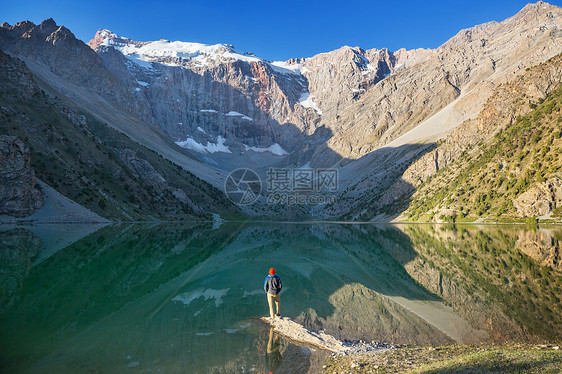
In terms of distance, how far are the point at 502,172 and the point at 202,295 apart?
75.1 metres

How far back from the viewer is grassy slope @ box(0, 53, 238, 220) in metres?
66.6

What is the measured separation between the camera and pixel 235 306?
16.4 metres

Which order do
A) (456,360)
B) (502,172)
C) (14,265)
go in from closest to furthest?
(456,360)
(14,265)
(502,172)

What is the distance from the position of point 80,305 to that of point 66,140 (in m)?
73.8

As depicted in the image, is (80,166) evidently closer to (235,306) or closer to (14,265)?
(14,265)

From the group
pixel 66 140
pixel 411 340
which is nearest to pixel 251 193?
pixel 66 140

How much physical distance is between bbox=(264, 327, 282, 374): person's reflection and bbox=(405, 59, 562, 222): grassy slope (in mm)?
62077

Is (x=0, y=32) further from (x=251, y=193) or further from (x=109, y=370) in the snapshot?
(x=109, y=370)

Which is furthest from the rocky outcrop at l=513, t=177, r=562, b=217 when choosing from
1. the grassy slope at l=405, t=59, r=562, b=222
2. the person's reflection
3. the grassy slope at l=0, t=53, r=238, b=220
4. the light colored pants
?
the grassy slope at l=0, t=53, r=238, b=220

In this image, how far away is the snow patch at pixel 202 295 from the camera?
17033 millimetres

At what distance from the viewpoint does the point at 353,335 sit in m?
13.4

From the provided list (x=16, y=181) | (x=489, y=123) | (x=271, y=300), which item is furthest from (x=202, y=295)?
(x=489, y=123)

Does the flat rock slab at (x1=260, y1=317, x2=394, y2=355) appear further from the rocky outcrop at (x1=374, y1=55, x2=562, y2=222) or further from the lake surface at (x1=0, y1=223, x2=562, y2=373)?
the rocky outcrop at (x1=374, y1=55, x2=562, y2=222)

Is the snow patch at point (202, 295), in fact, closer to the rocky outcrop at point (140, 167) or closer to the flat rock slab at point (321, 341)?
the flat rock slab at point (321, 341)
